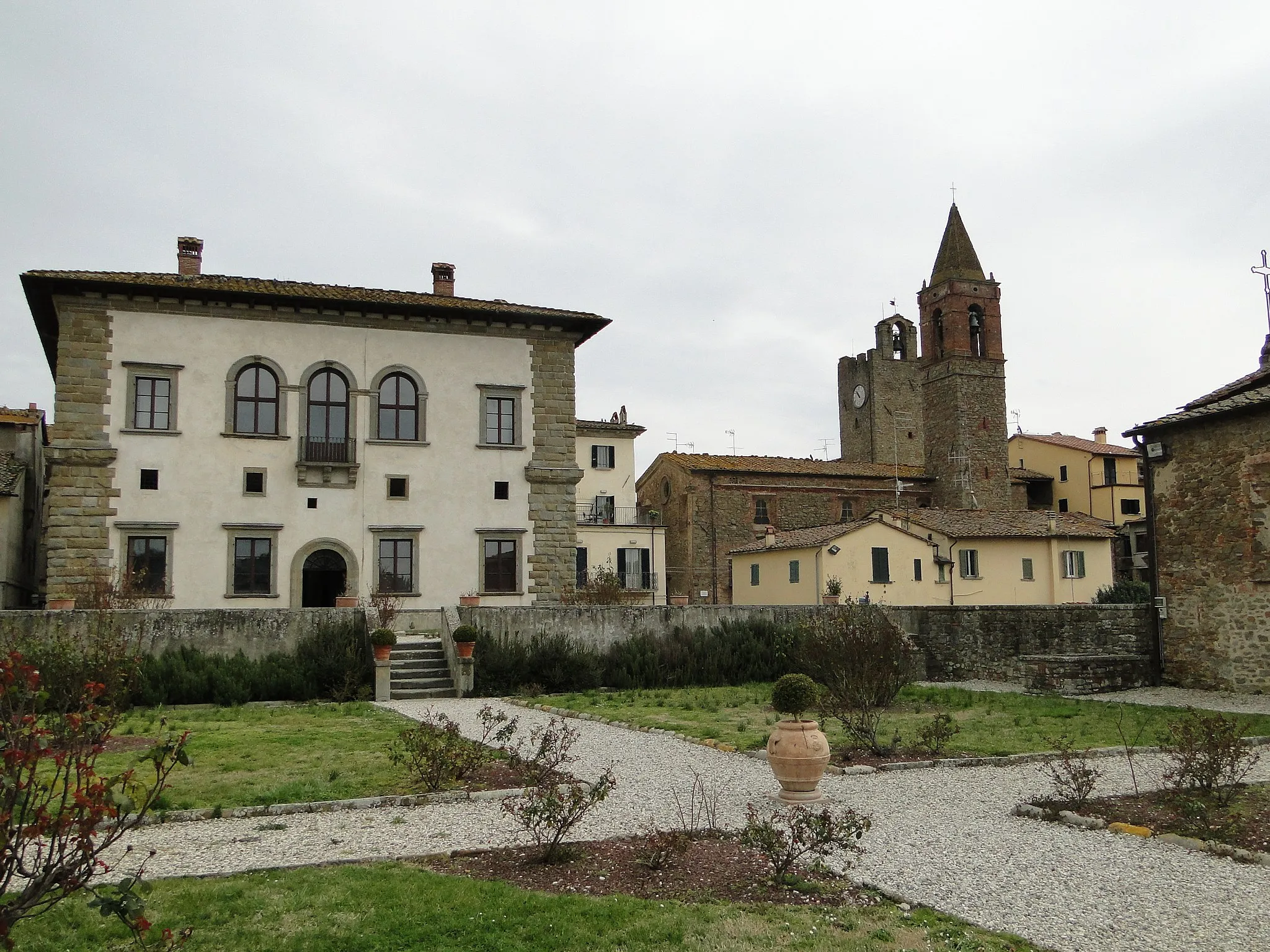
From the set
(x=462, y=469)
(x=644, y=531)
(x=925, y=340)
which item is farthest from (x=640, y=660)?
(x=925, y=340)

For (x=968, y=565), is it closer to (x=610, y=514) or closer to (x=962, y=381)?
(x=610, y=514)

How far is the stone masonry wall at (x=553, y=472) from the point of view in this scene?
2731 cm

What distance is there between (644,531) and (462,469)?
16.5 meters

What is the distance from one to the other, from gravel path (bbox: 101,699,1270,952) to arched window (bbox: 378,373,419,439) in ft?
57.0

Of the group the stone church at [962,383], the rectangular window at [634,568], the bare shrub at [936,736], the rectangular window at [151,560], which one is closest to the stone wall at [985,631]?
the bare shrub at [936,736]

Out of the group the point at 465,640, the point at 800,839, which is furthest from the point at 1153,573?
the point at 800,839

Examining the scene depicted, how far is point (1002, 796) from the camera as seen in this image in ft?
31.0

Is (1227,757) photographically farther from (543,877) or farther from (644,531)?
(644,531)

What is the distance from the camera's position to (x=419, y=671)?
66.6 feet

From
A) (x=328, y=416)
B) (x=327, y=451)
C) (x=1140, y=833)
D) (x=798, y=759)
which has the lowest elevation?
(x=1140, y=833)

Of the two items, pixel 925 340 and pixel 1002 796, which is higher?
pixel 925 340

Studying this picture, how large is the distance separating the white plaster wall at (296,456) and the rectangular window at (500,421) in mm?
313

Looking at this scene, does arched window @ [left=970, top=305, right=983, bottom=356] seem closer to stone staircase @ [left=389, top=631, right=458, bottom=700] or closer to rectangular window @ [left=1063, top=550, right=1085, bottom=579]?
rectangular window @ [left=1063, top=550, right=1085, bottom=579]

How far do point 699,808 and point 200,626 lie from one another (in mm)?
12828
